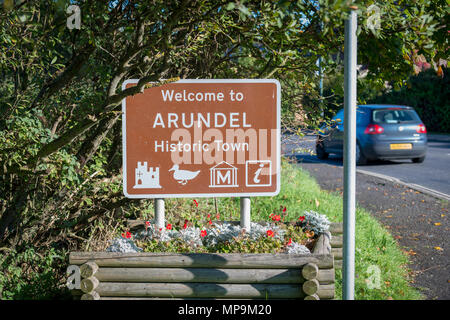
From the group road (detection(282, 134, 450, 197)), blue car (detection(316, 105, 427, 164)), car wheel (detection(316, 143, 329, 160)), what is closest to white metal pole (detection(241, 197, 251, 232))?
road (detection(282, 134, 450, 197))

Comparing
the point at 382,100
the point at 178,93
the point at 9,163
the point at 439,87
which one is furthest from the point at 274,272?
the point at 382,100

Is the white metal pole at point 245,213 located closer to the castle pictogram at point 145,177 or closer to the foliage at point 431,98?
the castle pictogram at point 145,177

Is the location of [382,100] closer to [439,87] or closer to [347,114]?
[439,87]

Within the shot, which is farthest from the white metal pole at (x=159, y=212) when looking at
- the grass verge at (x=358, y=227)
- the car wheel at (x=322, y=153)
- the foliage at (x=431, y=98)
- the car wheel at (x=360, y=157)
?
the foliage at (x=431, y=98)

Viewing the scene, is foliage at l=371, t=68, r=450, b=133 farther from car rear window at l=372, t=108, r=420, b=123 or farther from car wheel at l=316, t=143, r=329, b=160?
car rear window at l=372, t=108, r=420, b=123

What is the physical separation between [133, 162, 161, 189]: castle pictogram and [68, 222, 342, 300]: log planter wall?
2.51ft

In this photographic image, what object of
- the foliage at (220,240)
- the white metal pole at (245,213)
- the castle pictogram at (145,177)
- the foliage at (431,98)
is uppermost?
the foliage at (431,98)

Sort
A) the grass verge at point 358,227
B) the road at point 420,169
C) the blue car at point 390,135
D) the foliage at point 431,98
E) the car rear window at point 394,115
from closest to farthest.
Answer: the grass verge at point 358,227 → the road at point 420,169 → the blue car at point 390,135 → the car rear window at point 394,115 → the foliage at point 431,98

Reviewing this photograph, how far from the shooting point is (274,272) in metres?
3.73

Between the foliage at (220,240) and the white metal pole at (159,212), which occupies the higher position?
the white metal pole at (159,212)

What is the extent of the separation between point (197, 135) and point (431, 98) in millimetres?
26122

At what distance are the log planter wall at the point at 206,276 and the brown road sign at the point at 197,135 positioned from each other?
2.56 feet

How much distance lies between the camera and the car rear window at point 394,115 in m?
14.1
